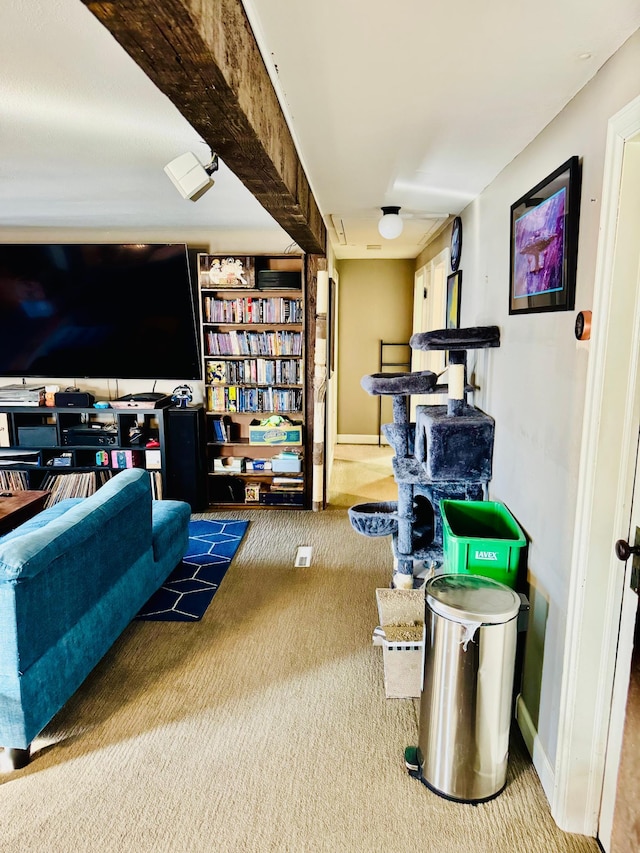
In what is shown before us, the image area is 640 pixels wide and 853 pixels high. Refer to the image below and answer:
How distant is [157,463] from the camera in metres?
4.56

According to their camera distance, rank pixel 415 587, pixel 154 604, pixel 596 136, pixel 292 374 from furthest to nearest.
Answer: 1. pixel 292 374
2. pixel 415 587
3. pixel 154 604
4. pixel 596 136

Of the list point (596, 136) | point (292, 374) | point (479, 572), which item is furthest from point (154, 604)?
point (596, 136)

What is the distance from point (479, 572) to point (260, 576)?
5.30ft

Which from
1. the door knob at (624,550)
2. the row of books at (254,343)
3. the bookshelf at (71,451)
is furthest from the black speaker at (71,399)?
the door knob at (624,550)

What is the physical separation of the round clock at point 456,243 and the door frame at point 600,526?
2.28 meters

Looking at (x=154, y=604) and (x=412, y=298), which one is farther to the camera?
(x=412, y=298)

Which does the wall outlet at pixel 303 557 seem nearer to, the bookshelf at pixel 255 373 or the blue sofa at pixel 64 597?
the bookshelf at pixel 255 373

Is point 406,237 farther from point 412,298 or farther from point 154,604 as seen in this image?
point 154,604

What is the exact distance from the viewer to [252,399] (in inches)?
181

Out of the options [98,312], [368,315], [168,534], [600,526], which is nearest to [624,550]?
[600,526]

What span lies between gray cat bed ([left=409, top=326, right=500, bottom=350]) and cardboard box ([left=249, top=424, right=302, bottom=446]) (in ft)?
6.40

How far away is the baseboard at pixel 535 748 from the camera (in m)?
1.82

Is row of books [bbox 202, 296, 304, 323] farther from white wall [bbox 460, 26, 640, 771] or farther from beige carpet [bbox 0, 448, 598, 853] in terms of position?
beige carpet [bbox 0, 448, 598, 853]

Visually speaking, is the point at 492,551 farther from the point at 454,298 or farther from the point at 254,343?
the point at 254,343
